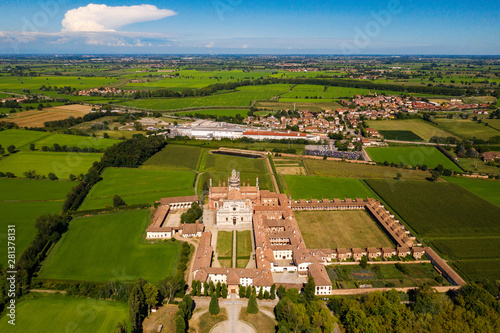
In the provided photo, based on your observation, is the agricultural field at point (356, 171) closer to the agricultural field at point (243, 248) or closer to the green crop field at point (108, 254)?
the agricultural field at point (243, 248)

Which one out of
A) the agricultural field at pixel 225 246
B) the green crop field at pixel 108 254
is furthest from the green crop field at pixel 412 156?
the green crop field at pixel 108 254

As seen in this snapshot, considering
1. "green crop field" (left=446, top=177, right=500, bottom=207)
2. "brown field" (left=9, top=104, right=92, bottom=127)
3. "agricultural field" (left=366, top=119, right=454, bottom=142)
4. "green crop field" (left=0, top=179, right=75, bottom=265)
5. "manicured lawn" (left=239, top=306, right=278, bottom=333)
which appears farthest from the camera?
"brown field" (left=9, top=104, right=92, bottom=127)

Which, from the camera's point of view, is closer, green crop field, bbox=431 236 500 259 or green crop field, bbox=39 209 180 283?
green crop field, bbox=39 209 180 283

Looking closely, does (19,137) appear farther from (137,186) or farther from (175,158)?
(137,186)

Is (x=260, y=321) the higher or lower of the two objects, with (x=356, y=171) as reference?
lower

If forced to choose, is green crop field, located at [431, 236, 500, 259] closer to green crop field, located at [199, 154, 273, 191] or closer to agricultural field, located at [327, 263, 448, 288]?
agricultural field, located at [327, 263, 448, 288]

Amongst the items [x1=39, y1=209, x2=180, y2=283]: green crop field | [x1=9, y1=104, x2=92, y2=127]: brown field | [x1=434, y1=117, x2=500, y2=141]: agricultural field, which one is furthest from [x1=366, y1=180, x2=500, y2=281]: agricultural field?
[x1=9, y1=104, x2=92, y2=127]: brown field

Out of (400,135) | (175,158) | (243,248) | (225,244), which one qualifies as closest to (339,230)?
(243,248)
